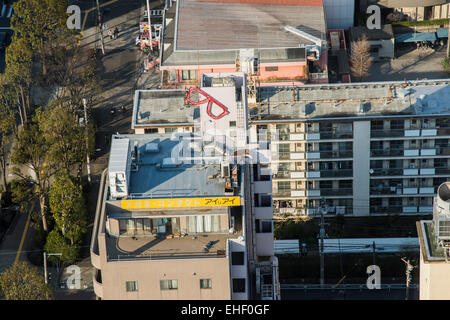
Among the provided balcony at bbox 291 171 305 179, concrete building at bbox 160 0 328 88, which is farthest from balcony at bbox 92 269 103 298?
concrete building at bbox 160 0 328 88

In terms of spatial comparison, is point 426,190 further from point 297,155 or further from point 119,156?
point 119,156

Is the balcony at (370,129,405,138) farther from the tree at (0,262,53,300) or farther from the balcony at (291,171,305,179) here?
the tree at (0,262,53,300)

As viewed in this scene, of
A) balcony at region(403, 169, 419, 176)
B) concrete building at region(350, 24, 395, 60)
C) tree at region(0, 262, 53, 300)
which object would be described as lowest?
tree at region(0, 262, 53, 300)

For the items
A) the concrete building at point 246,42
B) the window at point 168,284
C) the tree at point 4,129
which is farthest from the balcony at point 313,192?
the window at point 168,284

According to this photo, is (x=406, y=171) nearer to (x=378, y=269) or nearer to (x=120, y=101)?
(x=378, y=269)

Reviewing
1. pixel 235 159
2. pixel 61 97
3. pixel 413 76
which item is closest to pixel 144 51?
pixel 61 97
